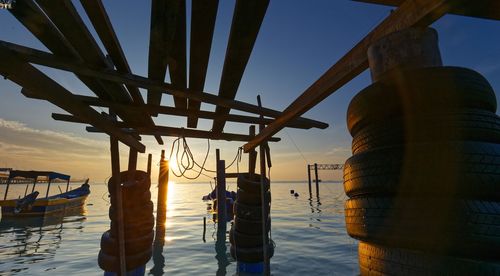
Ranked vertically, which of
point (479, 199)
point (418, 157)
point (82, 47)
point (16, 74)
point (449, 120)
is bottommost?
point (479, 199)

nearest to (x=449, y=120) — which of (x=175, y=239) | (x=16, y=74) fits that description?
(x=16, y=74)

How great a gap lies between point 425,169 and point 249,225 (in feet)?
19.4

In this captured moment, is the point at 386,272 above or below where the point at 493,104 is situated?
below

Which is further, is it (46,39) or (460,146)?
(46,39)

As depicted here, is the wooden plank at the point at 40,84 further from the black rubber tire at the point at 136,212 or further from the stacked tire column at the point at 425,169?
the stacked tire column at the point at 425,169

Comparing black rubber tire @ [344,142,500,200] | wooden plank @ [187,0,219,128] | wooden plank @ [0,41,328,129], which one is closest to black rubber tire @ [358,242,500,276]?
black rubber tire @ [344,142,500,200]

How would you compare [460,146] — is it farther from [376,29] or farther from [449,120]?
[376,29]

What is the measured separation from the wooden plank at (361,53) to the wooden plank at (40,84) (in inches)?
130

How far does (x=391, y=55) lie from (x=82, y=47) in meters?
3.37

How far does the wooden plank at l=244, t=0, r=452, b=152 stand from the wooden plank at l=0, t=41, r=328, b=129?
0.96 m

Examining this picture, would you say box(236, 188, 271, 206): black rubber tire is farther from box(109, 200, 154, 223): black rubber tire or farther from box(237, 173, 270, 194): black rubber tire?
box(109, 200, 154, 223): black rubber tire

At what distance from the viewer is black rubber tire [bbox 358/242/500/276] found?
1390mm

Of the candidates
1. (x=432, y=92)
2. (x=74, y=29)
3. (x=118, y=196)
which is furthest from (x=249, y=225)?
(x=432, y=92)

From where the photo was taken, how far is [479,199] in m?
1.47
